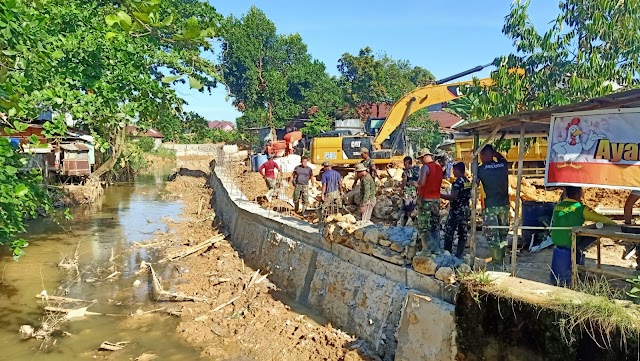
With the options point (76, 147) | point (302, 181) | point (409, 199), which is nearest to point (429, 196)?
point (409, 199)

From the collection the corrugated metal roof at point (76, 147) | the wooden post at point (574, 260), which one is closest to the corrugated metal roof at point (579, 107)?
the wooden post at point (574, 260)

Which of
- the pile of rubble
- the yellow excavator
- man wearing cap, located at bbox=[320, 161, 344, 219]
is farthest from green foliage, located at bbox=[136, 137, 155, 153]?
the pile of rubble

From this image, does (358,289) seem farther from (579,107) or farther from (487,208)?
(579,107)

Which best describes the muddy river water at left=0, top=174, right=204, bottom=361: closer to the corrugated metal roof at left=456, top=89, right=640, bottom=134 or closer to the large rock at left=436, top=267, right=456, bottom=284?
the large rock at left=436, top=267, right=456, bottom=284

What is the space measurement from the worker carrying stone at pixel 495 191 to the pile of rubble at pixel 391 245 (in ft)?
2.96

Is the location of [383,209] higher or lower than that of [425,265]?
lower

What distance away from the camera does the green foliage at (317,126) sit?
1457 inches

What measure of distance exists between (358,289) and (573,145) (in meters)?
3.60

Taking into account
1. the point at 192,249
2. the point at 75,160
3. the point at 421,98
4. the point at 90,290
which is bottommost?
the point at 90,290

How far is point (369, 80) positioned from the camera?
4009 centimetres

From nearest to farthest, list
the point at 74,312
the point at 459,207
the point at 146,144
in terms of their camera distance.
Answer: the point at 459,207 < the point at 74,312 < the point at 146,144

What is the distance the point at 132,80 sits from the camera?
30.0ft

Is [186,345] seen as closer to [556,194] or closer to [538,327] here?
[538,327]

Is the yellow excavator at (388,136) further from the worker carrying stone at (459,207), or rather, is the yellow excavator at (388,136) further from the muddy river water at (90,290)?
the worker carrying stone at (459,207)
